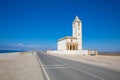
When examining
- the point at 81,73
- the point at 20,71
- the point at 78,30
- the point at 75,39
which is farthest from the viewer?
the point at 78,30

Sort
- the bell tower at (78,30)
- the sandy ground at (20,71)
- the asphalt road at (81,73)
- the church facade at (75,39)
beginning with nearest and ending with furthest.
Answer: the asphalt road at (81,73)
the sandy ground at (20,71)
the church facade at (75,39)
the bell tower at (78,30)

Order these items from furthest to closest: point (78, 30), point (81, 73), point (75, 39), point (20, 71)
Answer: point (78, 30) → point (75, 39) → point (20, 71) → point (81, 73)

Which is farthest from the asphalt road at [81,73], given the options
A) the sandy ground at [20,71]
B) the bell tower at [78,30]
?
the bell tower at [78,30]

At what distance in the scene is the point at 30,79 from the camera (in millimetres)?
10836

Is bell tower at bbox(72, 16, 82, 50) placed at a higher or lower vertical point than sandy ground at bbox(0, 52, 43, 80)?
higher

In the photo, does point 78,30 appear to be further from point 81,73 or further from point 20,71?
point 81,73

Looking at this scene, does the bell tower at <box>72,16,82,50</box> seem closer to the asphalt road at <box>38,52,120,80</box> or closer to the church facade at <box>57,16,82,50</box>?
the church facade at <box>57,16,82,50</box>

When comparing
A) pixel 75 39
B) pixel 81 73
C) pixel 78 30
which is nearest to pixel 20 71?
pixel 81 73

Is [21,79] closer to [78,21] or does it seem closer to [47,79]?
[47,79]

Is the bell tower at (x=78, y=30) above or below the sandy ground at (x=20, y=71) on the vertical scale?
above

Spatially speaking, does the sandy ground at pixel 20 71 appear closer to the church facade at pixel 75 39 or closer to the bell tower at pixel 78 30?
the church facade at pixel 75 39

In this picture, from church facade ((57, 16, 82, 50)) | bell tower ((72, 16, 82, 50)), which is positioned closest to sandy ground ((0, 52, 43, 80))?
church facade ((57, 16, 82, 50))

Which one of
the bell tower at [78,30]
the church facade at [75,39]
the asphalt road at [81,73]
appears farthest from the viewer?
the bell tower at [78,30]

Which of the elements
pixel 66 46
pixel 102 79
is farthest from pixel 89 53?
pixel 102 79
